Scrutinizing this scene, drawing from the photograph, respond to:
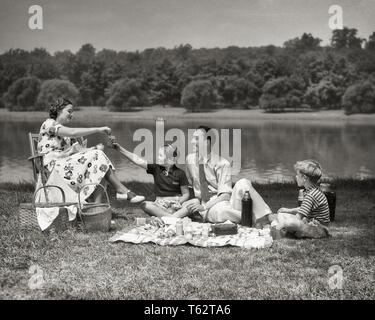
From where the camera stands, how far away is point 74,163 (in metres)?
5.98

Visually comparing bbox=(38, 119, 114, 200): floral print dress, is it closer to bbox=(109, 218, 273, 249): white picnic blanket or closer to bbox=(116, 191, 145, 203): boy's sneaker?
bbox=(116, 191, 145, 203): boy's sneaker

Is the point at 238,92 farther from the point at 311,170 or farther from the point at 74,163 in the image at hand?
the point at 311,170

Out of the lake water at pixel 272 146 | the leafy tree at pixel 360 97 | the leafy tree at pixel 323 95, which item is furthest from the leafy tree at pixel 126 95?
the leafy tree at pixel 360 97

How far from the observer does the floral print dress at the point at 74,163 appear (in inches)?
233

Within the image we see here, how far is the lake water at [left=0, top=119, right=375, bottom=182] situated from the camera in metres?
19.3

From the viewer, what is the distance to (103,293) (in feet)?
12.2

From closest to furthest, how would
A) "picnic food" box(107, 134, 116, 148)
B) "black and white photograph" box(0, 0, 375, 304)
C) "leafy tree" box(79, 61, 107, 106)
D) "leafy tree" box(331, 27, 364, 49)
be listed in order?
1. "black and white photograph" box(0, 0, 375, 304)
2. "picnic food" box(107, 134, 116, 148)
3. "leafy tree" box(331, 27, 364, 49)
4. "leafy tree" box(79, 61, 107, 106)

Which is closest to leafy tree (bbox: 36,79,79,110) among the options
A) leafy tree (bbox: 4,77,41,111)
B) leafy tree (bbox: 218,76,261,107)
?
leafy tree (bbox: 4,77,41,111)

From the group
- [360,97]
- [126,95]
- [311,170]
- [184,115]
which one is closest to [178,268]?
[311,170]

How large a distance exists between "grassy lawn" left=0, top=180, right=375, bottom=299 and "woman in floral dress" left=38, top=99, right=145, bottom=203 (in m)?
0.68

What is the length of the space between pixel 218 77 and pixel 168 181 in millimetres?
33889

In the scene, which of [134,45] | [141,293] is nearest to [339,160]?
[141,293]

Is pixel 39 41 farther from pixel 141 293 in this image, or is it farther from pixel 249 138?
pixel 141 293
